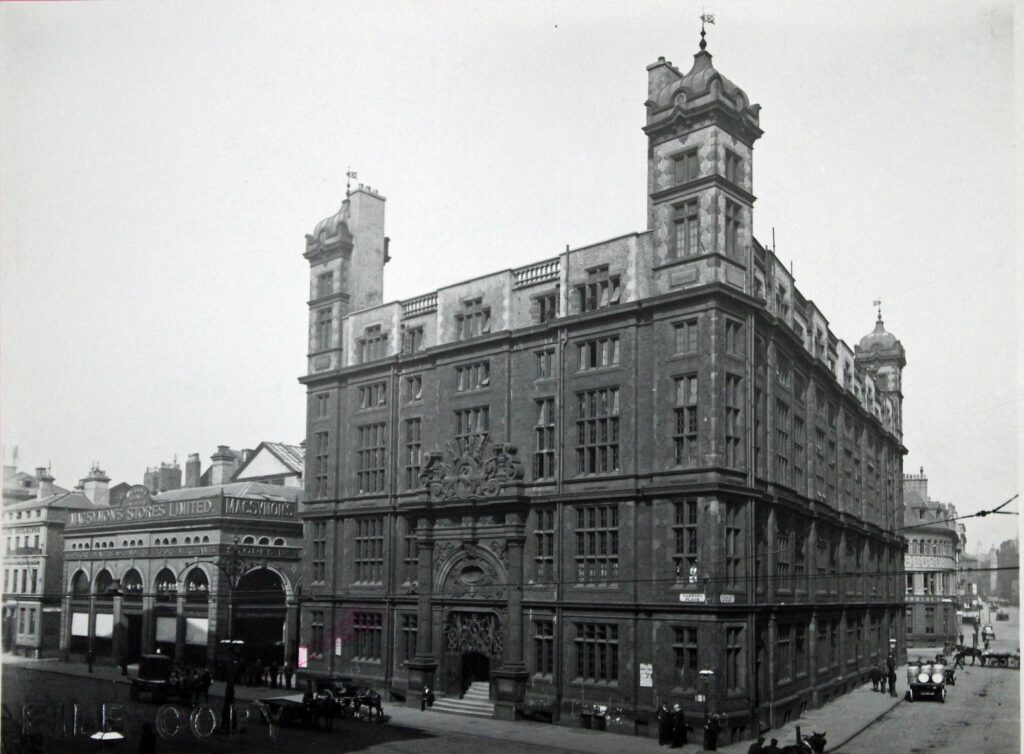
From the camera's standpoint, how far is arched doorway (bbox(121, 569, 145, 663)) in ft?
159

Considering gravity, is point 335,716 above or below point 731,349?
below

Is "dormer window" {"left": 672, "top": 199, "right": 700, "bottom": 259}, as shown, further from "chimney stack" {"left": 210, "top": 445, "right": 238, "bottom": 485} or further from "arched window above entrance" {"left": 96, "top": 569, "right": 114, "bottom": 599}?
"arched window above entrance" {"left": 96, "top": 569, "right": 114, "bottom": 599}

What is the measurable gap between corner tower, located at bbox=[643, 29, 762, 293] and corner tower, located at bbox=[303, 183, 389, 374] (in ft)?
51.6

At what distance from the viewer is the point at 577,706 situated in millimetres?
37625

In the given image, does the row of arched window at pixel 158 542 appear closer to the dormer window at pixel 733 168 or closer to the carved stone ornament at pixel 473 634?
the carved stone ornament at pixel 473 634

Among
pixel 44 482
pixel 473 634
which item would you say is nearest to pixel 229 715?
pixel 473 634

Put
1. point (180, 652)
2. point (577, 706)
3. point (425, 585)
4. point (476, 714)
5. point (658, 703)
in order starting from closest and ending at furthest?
point (658, 703) < point (577, 706) < point (476, 714) < point (425, 585) < point (180, 652)

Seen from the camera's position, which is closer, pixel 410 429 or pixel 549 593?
pixel 549 593

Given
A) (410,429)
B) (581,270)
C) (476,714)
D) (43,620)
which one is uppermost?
(581,270)

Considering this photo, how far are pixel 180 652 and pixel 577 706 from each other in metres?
21.6

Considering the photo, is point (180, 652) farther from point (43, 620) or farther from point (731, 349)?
point (731, 349)

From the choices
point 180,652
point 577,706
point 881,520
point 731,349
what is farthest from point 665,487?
point 180,652

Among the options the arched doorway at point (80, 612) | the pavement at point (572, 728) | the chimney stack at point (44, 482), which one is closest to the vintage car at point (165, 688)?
the pavement at point (572, 728)

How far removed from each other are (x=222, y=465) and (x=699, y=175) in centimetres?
2485
